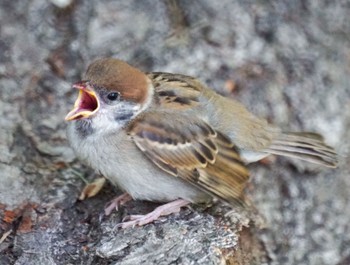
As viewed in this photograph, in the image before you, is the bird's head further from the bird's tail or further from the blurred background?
the bird's tail

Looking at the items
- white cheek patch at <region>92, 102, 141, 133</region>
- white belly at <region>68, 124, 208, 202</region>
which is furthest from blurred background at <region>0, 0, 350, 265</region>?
white cheek patch at <region>92, 102, 141, 133</region>

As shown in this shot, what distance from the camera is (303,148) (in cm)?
458

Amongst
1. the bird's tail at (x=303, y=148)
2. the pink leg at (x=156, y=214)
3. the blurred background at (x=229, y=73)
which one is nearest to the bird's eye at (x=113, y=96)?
the pink leg at (x=156, y=214)

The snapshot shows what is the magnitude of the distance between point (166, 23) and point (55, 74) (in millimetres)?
769

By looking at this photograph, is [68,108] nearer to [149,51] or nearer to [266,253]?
[149,51]

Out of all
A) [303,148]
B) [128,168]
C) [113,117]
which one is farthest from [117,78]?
[303,148]

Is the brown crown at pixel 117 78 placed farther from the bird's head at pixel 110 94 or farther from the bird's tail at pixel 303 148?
the bird's tail at pixel 303 148

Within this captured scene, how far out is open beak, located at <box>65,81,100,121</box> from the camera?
4.05m

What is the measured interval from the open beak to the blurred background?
0.60 meters

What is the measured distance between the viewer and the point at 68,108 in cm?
505

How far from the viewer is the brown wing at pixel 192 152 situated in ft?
13.6

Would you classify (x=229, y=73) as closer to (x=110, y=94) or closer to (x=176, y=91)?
(x=176, y=91)

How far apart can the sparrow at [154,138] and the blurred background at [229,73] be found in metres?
0.43

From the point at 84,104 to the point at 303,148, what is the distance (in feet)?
4.11
